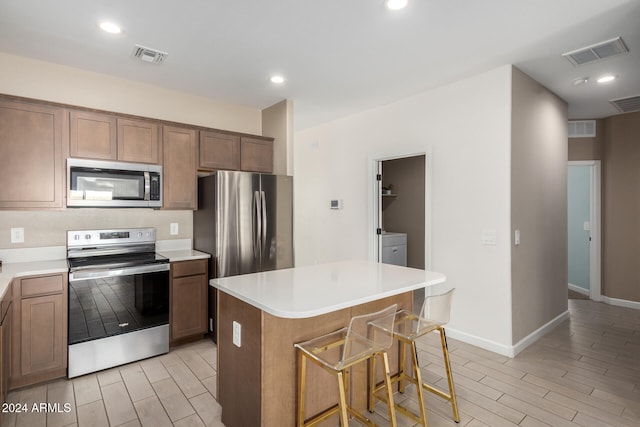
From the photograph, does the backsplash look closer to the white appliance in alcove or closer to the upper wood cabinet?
the upper wood cabinet

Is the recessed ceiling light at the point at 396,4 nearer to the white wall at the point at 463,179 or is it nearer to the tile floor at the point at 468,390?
the white wall at the point at 463,179

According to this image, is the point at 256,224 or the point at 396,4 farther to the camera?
the point at 256,224

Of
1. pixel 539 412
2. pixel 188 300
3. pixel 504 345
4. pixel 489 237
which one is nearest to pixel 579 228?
pixel 489 237

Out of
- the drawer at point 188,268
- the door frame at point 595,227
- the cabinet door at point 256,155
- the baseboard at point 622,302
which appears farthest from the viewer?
the door frame at point 595,227

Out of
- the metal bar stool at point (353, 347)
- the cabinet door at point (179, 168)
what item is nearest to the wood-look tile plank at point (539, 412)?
the metal bar stool at point (353, 347)

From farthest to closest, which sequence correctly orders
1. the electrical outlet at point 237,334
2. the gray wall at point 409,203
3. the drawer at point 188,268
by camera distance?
the gray wall at point 409,203 < the drawer at point 188,268 < the electrical outlet at point 237,334

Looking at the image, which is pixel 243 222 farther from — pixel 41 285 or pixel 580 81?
pixel 580 81

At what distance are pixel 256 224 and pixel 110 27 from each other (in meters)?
2.05

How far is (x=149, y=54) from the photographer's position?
9.25 ft

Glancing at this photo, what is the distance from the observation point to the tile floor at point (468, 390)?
217 centimetres

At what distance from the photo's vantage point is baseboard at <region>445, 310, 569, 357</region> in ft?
10.1

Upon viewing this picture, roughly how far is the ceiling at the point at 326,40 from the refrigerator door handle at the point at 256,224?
4.02 ft

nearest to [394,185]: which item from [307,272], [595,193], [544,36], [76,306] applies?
[595,193]

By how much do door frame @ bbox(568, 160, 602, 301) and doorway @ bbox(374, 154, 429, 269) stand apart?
7.56ft
